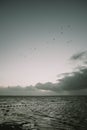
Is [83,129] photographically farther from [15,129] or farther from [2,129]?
[2,129]

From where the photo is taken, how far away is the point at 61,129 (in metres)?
25.5

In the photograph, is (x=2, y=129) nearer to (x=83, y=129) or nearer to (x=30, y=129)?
(x=30, y=129)

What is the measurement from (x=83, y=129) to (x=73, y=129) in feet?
5.13

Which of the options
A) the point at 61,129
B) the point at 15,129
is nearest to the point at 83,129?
the point at 61,129

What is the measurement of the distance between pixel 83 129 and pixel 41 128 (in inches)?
258

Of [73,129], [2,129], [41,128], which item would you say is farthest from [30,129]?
[73,129]

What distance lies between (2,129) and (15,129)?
1823mm

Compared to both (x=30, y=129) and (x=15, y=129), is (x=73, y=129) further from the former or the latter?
(x=15, y=129)

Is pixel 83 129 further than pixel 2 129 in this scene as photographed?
Yes

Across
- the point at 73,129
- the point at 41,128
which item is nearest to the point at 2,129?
the point at 41,128

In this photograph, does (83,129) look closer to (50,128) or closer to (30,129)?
(50,128)

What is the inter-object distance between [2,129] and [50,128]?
295 inches

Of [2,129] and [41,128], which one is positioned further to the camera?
[41,128]

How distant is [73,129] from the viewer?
25609 millimetres
